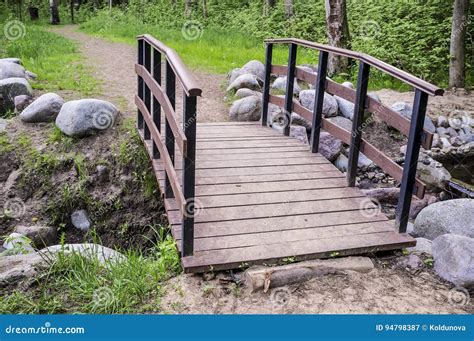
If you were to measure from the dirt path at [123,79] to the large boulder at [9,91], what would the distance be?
123cm

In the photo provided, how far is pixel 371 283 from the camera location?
388 cm

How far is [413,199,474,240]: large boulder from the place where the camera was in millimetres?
4719

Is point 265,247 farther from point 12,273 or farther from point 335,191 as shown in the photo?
point 12,273

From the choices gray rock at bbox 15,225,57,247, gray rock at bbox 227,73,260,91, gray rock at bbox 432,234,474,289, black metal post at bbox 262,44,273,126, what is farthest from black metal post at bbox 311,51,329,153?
gray rock at bbox 15,225,57,247

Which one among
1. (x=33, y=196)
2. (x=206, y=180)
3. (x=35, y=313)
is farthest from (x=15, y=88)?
(x=35, y=313)

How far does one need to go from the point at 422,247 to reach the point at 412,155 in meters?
0.82

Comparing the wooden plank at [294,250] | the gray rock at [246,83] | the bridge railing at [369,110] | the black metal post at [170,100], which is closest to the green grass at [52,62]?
the gray rock at [246,83]

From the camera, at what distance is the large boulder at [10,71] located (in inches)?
337

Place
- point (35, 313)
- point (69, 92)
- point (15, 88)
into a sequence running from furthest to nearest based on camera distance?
point (69, 92) → point (15, 88) → point (35, 313)

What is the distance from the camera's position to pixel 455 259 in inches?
155

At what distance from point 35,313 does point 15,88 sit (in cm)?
528

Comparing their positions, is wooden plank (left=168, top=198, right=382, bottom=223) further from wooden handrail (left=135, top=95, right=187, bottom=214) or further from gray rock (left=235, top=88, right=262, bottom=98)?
gray rock (left=235, top=88, right=262, bottom=98)

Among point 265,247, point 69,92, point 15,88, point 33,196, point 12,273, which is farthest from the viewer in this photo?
point 69,92

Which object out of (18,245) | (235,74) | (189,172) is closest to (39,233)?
(18,245)
